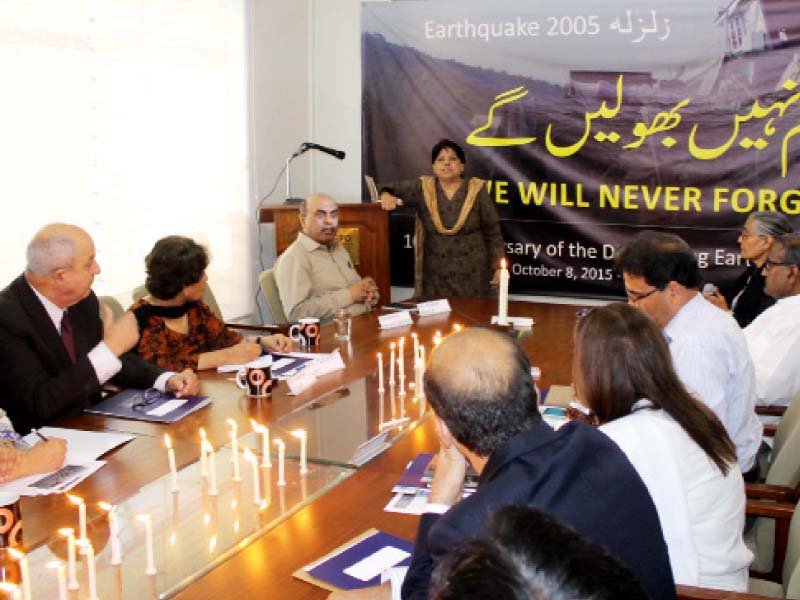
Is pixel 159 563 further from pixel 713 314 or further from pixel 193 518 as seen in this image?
pixel 713 314

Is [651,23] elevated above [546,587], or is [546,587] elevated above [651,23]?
[651,23]

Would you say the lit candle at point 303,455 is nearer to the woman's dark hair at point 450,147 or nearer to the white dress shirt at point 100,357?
the white dress shirt at point 100,357

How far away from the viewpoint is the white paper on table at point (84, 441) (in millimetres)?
2449

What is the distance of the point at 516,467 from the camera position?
159cm

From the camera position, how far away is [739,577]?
2115mm

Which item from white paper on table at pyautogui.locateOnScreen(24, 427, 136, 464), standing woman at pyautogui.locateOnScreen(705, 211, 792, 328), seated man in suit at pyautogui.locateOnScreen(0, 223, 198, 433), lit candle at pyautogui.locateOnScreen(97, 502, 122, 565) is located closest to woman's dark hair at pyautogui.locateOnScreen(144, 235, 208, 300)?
seated man in suit at pyautogui.locateOnScreen(0, 223, 198, 433)

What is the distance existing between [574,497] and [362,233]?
4.08 meters

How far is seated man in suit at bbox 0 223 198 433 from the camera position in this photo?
2812 millimetres

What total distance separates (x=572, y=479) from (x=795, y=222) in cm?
453

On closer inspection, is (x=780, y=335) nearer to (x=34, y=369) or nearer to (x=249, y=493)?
(x=249, y=493)

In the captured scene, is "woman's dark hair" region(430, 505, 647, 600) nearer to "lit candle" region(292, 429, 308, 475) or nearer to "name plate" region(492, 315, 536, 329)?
"lit candle" region(292, 429, 308, 475)

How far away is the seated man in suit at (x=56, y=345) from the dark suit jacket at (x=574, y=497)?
1.61 meters

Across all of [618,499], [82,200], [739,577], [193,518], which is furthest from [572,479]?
[82,200]

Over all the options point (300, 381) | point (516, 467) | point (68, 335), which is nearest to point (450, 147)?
point (300, 381)
